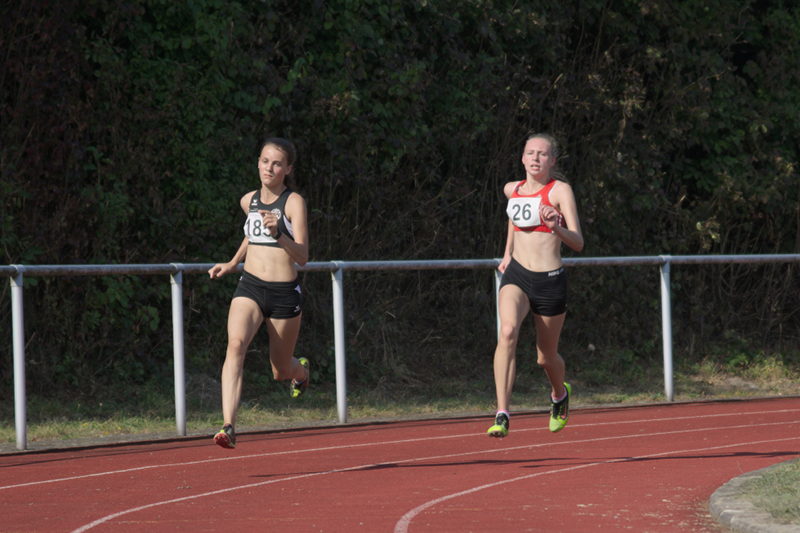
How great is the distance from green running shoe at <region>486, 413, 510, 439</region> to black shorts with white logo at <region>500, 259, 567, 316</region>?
0.87 m

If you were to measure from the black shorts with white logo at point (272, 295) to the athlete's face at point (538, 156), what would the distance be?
1.76m

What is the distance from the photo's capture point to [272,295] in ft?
33.6

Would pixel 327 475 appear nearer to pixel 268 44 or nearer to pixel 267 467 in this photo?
pixel 267 467

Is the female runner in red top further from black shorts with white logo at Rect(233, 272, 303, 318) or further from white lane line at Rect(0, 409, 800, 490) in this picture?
white lane line at Rect(0, 409, 800, 490)

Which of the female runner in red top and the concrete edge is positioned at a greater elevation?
the female runner in red top

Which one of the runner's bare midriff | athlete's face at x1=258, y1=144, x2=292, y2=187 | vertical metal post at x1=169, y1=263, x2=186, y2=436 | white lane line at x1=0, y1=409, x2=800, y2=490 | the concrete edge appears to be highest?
athlete's face at x1=258, y1=144, x2=292, y2=187

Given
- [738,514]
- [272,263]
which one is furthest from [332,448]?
[738,514]

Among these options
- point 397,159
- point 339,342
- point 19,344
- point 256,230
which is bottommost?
point 339,342

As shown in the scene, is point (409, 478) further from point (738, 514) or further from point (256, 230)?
point (738, 514)

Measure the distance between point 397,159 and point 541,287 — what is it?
7224mm

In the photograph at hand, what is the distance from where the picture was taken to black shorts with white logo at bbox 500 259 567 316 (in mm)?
10672

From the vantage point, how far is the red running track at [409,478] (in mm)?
7879

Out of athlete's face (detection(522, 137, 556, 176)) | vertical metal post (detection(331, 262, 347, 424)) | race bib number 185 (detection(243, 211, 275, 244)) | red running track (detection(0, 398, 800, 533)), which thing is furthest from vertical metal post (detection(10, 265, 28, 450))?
athlete's face (detection(522, 137, 556, 176))

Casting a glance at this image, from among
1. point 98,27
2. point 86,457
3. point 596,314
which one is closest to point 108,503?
point 86,457
